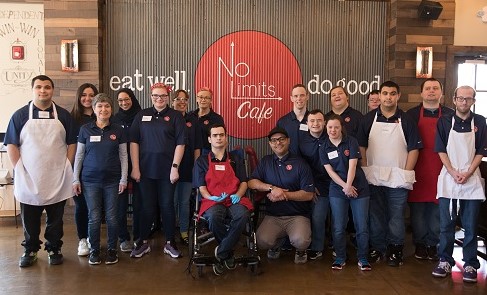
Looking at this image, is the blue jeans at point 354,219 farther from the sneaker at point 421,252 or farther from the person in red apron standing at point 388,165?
the sneaker at point 421,252

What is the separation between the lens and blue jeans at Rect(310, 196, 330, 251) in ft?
12.9

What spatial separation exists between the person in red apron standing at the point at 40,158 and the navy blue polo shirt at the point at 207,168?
43.6 inches

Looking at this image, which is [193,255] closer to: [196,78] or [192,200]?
[192,200]

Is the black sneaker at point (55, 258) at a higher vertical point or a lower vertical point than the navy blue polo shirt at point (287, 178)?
lower

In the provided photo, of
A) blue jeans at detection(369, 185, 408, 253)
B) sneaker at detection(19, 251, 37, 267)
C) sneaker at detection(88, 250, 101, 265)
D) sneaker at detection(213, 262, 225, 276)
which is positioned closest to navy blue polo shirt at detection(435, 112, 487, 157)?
blue jeans at detection(369, 185, 408, 253)

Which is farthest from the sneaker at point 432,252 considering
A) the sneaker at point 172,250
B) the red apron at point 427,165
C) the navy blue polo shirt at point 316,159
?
the sneaker at point 172,250

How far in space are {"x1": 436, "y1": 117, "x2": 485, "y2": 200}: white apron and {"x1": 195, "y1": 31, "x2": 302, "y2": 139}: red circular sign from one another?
7.87ft

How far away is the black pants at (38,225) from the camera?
3.73 m

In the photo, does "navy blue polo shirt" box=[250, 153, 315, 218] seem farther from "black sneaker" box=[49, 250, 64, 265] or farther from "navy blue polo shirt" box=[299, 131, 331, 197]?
"black sneaker" box=[49, 250, 64, 265]

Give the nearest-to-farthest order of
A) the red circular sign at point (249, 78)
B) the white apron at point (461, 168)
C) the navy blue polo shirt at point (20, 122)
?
the white apron at point (461, 168) → the navy blue polo shirt at point (20, 122) → the red circular sign at point (249, 78)

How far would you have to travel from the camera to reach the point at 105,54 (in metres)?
5.33

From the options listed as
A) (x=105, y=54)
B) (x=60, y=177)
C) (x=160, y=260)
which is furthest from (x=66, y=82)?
(x=160, y=260)

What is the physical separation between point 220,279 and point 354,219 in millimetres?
1244

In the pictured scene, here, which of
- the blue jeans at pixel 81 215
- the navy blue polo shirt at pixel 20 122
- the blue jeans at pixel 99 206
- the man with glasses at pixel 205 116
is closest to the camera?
the navy blue polo shirt at pixel 20 122
